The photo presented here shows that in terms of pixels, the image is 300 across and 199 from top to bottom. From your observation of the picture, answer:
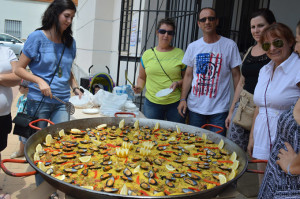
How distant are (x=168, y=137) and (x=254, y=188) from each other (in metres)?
1.93

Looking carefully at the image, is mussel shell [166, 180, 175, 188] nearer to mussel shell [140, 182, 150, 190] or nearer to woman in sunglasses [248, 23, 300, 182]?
mussel shell [140, 182, 150, 190]

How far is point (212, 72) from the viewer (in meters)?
2.88

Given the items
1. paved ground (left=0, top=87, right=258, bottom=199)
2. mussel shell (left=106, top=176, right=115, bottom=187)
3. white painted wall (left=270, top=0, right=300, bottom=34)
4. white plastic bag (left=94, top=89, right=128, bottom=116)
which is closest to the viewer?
mussel shell (left=106, top=176, right=115, bottom=187)

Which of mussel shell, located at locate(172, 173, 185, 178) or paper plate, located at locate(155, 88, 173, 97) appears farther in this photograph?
paper plate, located at locate(155, 88, 173, 97)

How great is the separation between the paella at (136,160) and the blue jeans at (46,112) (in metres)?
0.41

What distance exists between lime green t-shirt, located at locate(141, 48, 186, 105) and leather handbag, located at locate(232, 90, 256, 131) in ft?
2.91

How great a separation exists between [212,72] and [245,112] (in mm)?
606

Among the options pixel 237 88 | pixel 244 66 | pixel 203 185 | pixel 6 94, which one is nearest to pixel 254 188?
A: pixel 237 88

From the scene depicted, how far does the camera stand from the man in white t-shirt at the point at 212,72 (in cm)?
286

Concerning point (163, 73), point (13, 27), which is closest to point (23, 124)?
point (163, 73)

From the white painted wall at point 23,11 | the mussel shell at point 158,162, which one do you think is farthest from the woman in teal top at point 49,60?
the white painted wall at point 23,11

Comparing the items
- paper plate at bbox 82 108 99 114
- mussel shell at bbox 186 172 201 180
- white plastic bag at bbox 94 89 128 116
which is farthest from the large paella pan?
paper plate at bbox 82 108 99 114

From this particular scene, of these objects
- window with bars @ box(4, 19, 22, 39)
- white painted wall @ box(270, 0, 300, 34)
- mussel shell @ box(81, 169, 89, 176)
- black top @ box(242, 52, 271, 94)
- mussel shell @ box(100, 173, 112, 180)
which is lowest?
mussel shell @ box(81, 169, 89, 176)

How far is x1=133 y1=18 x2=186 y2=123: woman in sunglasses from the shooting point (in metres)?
3.20
